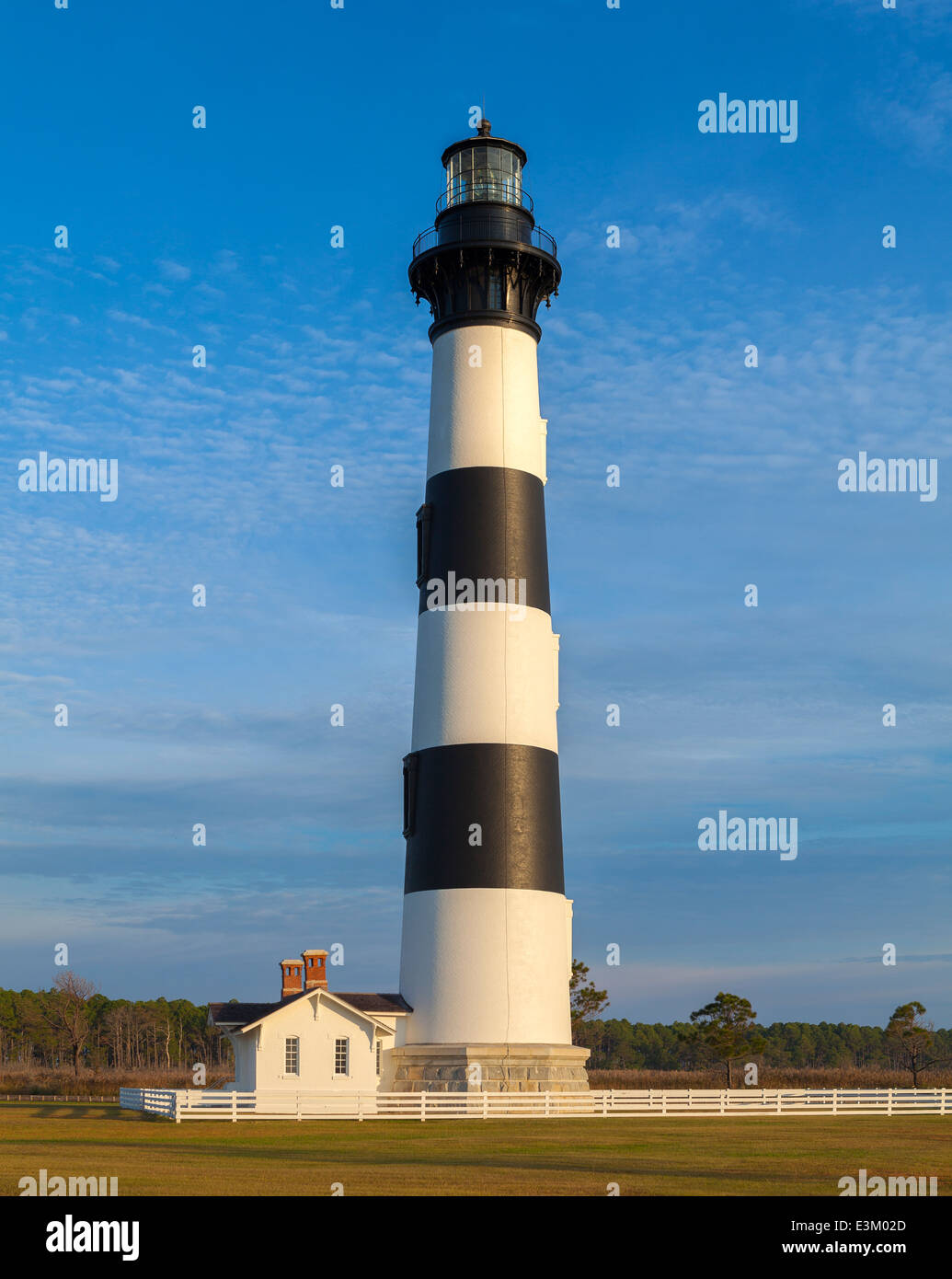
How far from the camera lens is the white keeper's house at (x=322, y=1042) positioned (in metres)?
35.5

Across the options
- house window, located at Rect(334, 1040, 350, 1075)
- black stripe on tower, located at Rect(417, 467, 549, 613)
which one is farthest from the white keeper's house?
black stripe on tower, located at Rect(417, 467, 549, 613)

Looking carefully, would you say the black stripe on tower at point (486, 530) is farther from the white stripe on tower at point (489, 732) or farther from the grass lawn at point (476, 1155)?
the grass lawn at point (476, 1155)

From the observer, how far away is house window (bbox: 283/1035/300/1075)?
3572 centimetres

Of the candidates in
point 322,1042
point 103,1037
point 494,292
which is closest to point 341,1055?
point 322,1042

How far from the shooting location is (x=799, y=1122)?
33844mm

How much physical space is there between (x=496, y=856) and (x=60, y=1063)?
90.6m

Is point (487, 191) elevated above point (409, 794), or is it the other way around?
point (487, 191)

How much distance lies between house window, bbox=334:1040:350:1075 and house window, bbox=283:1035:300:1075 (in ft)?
3.28

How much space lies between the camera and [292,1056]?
35.8 m

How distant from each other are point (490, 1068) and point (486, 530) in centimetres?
1402

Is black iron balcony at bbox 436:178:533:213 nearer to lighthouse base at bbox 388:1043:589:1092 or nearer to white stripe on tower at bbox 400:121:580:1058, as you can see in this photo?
white stripe on tower at bbox 400:121:580:1058

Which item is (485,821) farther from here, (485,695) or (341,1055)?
(341,1055)
